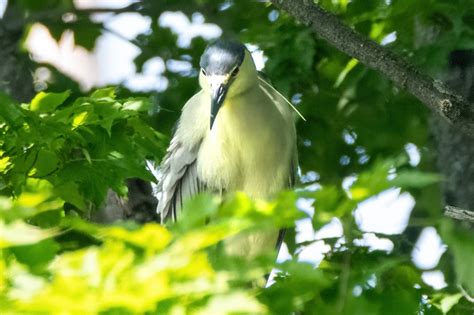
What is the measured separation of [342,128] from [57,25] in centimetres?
114

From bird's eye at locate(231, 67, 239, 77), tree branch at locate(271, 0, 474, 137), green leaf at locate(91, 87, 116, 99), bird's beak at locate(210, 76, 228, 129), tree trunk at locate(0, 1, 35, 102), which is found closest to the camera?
tree branch at locate(271, 0, 474, 137)

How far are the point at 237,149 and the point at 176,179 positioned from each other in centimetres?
23

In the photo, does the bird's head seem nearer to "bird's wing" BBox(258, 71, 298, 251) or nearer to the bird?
the bird

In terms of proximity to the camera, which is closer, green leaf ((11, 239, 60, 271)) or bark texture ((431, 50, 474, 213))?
green leaf ((11, 239, 60, 271))

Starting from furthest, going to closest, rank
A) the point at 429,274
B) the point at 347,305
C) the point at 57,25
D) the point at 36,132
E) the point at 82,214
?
the point at 57,25 → the point at 429,274 → the point at 82,214 → the point at 36,132 → the point at 347,305

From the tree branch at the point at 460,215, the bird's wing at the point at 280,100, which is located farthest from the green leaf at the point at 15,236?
the bird's wing at the point at 280,100

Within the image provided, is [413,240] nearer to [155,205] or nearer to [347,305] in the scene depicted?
[155,205]

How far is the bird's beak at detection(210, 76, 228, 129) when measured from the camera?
293cm

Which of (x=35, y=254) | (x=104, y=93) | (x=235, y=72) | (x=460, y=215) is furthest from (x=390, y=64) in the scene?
(x=35, y=254)

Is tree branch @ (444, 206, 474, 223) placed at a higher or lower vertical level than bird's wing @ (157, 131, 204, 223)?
higher

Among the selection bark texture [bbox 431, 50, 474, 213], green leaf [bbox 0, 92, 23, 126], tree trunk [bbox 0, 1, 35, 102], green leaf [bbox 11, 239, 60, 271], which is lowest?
bark texture [bbox 431, 50, 474, 213]

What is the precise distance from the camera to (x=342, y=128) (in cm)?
380

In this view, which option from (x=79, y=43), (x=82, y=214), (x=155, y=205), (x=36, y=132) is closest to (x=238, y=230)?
(x=36, y=132)

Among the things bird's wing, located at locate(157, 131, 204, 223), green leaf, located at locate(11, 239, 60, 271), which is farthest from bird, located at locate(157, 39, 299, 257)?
green leaf, located at locate(11, 239, 60, 271)
